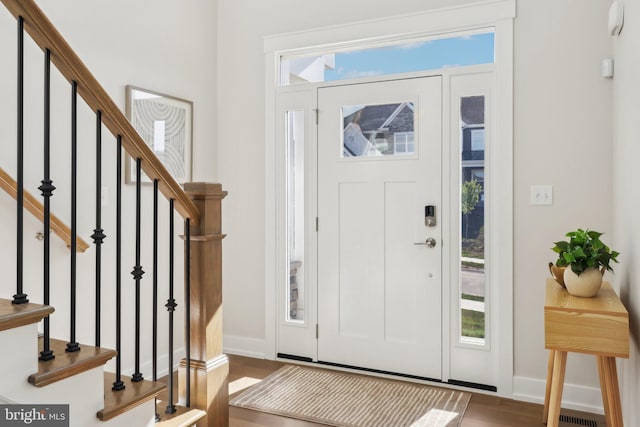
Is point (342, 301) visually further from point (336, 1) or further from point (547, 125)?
point (336, 1)

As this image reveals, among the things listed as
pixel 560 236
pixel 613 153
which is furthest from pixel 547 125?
pixel 560 236

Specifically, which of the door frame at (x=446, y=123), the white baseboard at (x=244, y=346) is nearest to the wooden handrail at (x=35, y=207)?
the door frame at (x=446, y=123)

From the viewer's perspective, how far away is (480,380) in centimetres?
322

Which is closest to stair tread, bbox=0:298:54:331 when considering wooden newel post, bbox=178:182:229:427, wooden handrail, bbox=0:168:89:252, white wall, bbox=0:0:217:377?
wooden newel post, bbox=178:182:229:427

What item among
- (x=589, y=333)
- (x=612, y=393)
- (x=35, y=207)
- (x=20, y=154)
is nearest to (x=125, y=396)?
(x=20, y=154)

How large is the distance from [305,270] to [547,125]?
1.91 metres

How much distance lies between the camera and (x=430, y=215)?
11.0ft

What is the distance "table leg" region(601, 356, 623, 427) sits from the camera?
2.02 metres

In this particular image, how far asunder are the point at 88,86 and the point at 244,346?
9.20 feet

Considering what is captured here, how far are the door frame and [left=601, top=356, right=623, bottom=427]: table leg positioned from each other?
3.40 feet

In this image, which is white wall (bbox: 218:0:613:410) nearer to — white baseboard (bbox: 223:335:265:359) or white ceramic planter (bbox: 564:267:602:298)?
white ceramic planter (bbox: 564:267:602:298)

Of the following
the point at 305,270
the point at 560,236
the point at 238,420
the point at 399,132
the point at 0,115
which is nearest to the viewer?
the point at 0,115

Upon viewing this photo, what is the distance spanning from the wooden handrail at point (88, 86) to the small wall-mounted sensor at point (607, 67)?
2.38 meters

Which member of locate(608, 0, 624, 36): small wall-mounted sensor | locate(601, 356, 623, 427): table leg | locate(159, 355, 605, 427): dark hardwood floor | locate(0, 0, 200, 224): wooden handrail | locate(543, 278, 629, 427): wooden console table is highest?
locate(608, 0, 624, 36): small wall-mounted sensor
